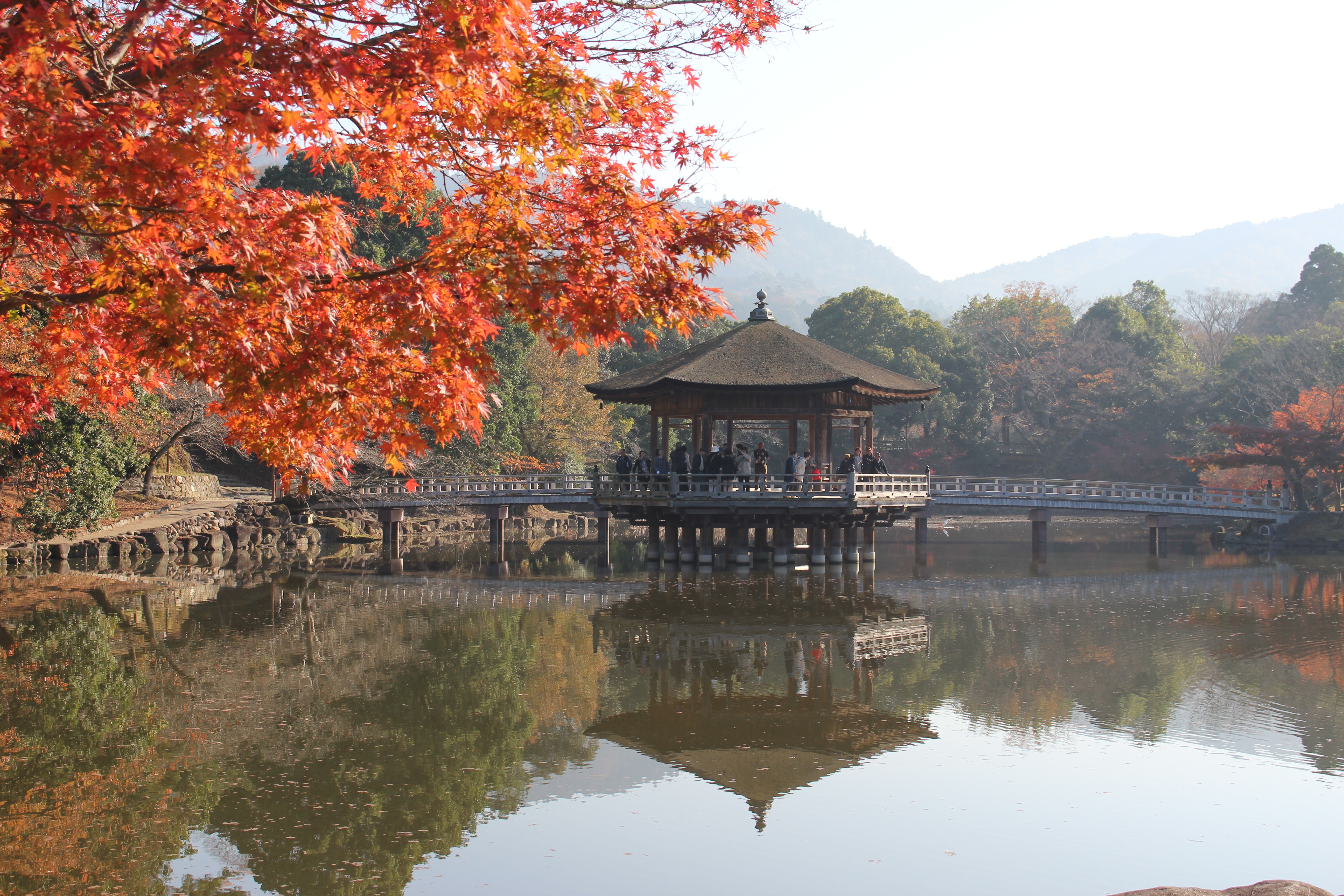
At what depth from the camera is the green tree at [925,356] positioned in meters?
47.9

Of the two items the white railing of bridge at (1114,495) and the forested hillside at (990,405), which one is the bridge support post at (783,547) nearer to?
the white railing of bridge at (1114,495)

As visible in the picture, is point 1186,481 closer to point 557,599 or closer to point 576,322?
point 557,599

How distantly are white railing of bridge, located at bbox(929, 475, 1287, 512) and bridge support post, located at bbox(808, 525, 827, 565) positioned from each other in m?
5.86

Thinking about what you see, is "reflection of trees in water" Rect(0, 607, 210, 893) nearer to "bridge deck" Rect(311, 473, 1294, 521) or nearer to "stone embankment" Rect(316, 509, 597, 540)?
"bridge deck" Rect(311, 473, 1294, 521)

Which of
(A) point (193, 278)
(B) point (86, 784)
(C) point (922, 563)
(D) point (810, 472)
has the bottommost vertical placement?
(C) point (922, 563)

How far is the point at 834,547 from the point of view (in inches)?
861

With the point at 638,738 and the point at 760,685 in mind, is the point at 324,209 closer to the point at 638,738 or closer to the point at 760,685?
the point at 638,738

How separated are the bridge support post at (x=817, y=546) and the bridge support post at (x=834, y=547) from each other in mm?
169

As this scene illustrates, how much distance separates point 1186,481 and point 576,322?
133ft

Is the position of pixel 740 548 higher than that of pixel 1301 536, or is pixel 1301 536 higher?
pixel 740 548

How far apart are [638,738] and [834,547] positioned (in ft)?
45.1

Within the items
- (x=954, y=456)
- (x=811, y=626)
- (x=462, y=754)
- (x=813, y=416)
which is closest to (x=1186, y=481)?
(x=954, y=456)

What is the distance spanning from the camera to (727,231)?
20.8 feet

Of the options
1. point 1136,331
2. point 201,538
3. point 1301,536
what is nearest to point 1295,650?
point 1301,536
